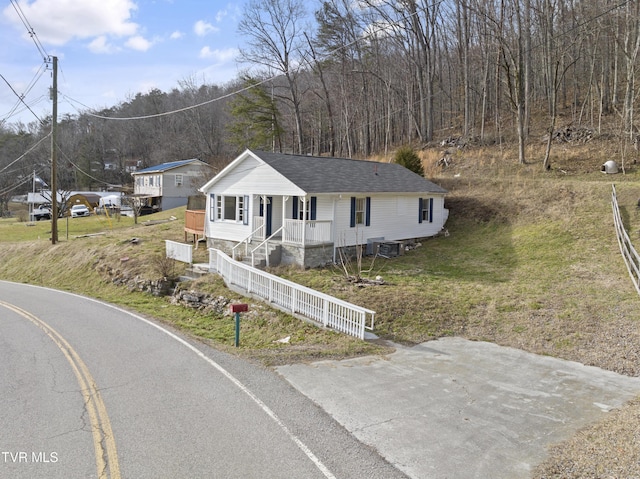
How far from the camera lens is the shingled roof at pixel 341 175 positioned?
1897 centimetres

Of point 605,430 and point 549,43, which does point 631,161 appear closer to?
point 549,43

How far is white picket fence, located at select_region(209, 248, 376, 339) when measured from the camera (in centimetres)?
1149

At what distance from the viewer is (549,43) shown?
1312 inches

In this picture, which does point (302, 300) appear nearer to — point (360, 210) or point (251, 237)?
point (251, 237)

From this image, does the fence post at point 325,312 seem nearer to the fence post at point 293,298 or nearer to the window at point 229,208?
the fence post at point 293,298

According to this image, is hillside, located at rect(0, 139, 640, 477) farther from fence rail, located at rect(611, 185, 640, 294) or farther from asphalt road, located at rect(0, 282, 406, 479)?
asphalt road, located at rect(0, 282, 406, 479)

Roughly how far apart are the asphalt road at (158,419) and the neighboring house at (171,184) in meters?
38.8

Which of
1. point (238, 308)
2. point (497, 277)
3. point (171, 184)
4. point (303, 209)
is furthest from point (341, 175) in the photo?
point (171, 184)

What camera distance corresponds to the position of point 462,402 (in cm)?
752

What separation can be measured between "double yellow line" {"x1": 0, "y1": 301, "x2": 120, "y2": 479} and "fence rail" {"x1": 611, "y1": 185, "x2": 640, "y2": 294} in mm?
13760

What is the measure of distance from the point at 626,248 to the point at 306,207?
12063 millimetres

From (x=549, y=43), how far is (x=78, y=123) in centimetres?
8964

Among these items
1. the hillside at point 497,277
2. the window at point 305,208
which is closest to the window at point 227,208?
the hillside at point 497,277

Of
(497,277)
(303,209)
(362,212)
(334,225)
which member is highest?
(303,209)
